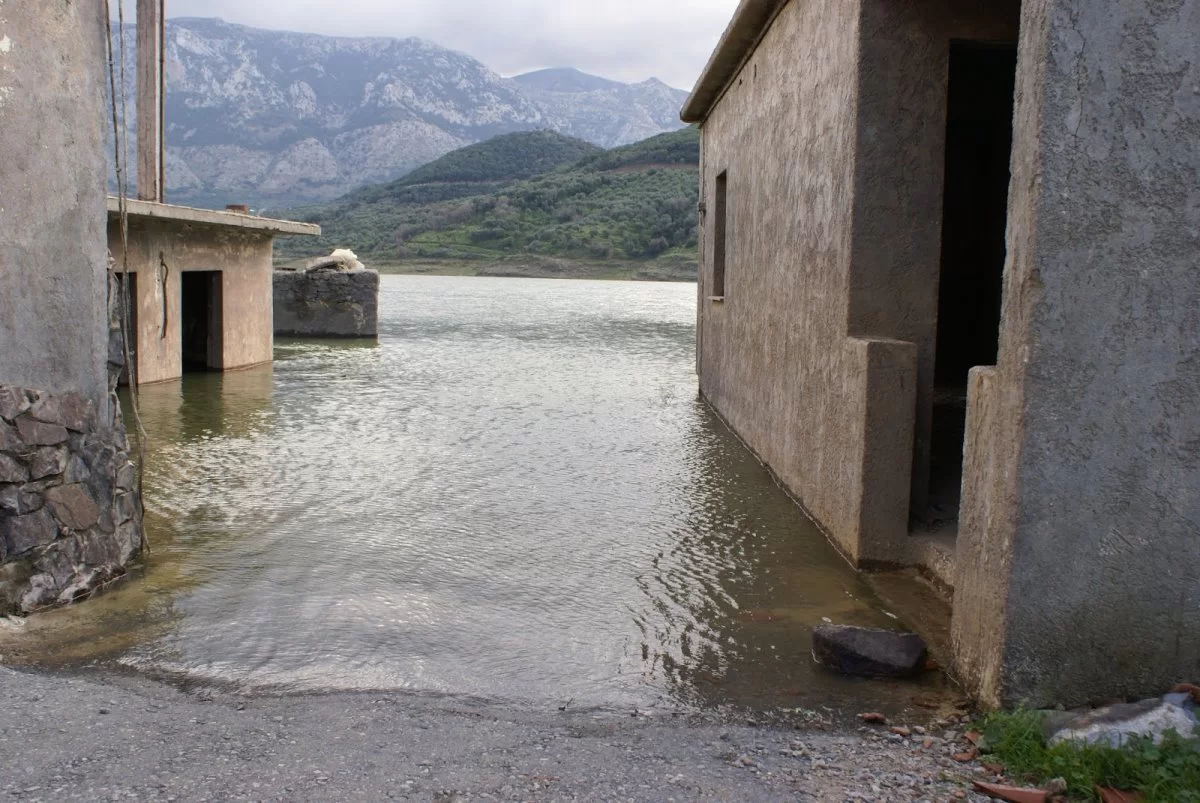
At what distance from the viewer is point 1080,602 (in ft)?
11.9

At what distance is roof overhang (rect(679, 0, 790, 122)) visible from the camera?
7.89 meters

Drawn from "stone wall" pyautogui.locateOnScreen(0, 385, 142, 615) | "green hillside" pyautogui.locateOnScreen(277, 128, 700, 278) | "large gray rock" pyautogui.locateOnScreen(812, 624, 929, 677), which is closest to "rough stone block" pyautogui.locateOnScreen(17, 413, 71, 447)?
"stone wall" pyautogui.locateOnScreen(0, 385, 142, 615)

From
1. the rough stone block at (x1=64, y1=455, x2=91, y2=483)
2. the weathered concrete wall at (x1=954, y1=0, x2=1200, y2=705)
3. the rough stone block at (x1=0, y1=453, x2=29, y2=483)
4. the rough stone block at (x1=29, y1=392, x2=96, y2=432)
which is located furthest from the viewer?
the rough stone block at (x1=64, y1=455, x2=91, y2=483)

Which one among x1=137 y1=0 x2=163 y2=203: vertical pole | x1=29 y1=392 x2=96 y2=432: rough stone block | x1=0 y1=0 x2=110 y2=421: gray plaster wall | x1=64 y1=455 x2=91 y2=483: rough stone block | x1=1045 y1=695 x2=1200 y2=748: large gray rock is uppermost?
x1=137 y1=0 x2=163 y2=203: vertical pole

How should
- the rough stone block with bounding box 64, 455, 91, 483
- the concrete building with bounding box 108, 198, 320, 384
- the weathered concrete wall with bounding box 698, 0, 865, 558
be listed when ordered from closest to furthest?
the rough stone block with bounding box 64, 455, 91, 483, the weathered concrete wall with bounding box 698, 0, 865, 558, the concrete building with bounding box 108, 198, 320, 384

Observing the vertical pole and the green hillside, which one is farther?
the green hillside

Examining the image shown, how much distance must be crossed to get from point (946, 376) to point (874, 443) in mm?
6411

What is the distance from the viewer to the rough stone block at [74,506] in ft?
15.9

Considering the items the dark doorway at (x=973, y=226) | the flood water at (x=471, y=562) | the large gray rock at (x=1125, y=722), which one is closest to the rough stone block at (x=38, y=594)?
the flood water at (x=471, y=562)

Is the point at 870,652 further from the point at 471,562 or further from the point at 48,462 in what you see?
the point at 48,462

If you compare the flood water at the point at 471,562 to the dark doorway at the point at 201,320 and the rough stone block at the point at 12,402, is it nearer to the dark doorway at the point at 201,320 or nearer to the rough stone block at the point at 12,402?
the rough stone block at the point at 12,402

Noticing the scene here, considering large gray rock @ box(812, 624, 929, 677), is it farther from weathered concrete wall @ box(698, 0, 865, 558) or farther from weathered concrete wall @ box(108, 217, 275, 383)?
weathered concrete wall @ box(108, 217, 275, 383)

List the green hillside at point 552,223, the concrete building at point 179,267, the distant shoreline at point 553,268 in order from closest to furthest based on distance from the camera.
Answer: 1. the concrete building at point 179,267
2. the distant shoreline at point 553,268
3. the green hillside at point 552,223

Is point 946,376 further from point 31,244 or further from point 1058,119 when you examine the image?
point 31,244
